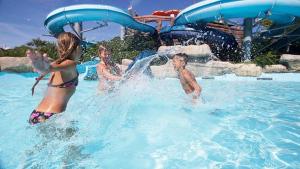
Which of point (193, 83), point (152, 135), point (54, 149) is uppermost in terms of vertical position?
point (193, 83)

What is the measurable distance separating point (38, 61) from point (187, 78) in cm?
329

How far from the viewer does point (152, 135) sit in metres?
3.72

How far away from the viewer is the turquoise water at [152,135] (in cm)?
274

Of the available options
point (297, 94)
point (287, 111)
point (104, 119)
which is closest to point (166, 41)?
point (297, 94)

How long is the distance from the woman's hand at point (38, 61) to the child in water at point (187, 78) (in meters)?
3.18

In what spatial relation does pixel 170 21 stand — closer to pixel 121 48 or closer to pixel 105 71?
pixel 121 48

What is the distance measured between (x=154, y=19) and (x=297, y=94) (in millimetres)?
13207

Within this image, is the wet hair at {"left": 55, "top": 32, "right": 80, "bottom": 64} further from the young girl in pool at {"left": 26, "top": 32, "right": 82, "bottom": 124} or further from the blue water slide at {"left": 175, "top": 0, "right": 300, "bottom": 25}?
the blue water slide at {"left": 175, "top": 0, "right": 300, "bottom": 25}

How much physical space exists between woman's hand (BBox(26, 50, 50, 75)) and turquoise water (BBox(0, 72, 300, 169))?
813 mm

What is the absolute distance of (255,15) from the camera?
44.5 ft

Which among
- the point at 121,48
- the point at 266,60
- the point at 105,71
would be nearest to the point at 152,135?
the point at 105,71

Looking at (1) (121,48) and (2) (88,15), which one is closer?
(2) (88,15)

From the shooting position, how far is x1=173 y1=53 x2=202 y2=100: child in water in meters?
4.86

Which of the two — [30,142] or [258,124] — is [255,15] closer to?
[258,124]
